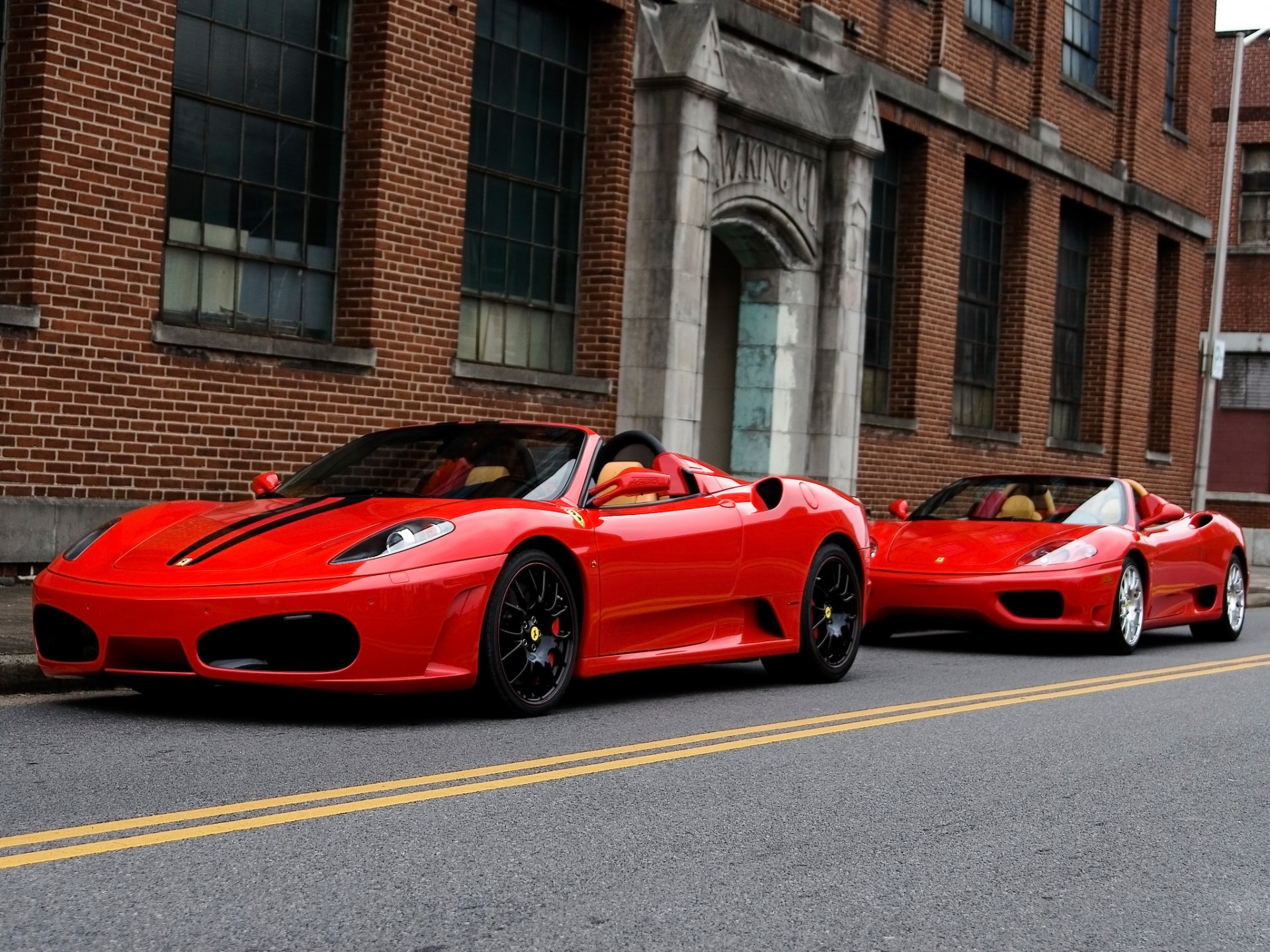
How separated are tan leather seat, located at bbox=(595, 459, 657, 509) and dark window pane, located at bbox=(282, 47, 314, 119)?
636cm

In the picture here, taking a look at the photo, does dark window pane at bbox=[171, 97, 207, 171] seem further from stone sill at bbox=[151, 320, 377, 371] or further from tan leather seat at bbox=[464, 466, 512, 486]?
tan leather seat at bbox=[464, 466, 512, 486]

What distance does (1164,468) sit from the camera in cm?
2933

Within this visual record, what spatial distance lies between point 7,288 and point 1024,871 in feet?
28.6

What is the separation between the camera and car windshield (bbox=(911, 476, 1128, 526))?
13336mm

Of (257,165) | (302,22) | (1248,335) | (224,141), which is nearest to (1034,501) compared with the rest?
(257,165)

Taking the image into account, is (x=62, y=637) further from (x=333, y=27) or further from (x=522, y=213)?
(x=522, y=213)

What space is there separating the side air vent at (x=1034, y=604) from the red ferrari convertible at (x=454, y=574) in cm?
310

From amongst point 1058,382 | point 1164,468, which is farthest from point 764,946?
point 1164,468

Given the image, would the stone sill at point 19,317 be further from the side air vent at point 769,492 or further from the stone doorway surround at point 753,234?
the stone doorway surround at point 753,234

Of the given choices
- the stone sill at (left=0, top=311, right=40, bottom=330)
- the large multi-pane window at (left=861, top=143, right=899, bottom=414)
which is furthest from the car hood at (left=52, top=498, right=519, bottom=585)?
the large multi-pane window at (left=861, top=143, right=899, bottom=414)

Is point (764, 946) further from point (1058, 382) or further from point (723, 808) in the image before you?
point (1058, 382)

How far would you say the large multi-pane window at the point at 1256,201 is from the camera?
3725 cm

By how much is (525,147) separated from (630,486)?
28.9 feet

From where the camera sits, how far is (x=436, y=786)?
5898 millimetres
